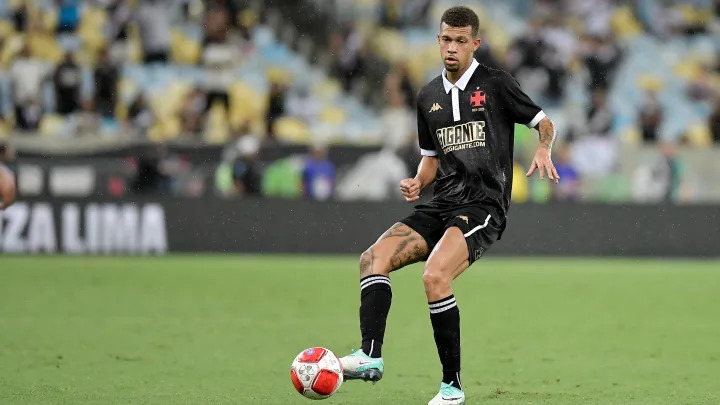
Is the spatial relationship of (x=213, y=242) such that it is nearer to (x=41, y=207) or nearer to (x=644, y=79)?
(x=41, y=207)

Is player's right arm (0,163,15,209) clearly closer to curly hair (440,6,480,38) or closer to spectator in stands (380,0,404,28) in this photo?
curly hair (440,6,480,38)

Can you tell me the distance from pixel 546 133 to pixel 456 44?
725mm

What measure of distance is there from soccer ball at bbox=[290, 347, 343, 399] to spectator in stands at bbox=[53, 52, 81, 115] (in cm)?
1470

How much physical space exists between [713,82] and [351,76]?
290 inches

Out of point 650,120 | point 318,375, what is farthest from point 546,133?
point 650,120

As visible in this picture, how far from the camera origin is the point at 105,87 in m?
20.5

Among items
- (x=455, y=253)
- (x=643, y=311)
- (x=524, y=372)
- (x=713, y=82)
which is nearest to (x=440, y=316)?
(x=455, y=253)

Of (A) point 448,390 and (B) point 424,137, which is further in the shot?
(B) point 424,137

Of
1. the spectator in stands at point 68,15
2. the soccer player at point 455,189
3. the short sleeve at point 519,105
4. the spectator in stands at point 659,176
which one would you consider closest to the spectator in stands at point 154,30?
the spectator in stands at point 68,15

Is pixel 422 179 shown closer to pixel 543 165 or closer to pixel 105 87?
pixel 543 165

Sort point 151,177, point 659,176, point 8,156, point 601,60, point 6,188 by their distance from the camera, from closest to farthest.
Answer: point 6,188 → point 8,156 → point 151,177 → point 659,176 → point 601,60

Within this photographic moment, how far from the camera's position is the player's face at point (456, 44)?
6.74m

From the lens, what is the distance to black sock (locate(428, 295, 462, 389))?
650 centimetres

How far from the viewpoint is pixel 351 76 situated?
2219 centimetres
